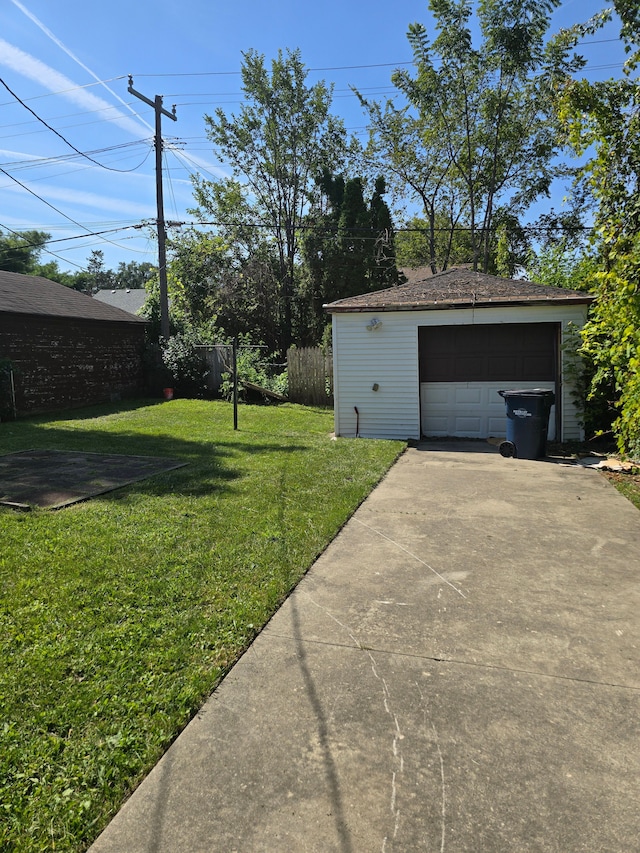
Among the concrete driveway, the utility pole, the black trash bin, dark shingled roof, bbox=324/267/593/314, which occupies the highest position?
the utility pole

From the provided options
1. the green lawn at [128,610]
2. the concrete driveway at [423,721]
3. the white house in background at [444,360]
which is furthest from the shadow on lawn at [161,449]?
the concrete driveway at [423,721]

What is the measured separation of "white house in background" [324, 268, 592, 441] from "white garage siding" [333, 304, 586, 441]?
0.02 metres

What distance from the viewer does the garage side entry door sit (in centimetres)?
992

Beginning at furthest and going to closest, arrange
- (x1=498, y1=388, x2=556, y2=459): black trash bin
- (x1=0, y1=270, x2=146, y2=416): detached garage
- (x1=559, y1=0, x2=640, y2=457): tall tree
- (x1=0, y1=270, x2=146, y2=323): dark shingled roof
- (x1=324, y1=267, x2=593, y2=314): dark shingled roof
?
1. (x1=0, y1=270, x2=146, y2=323): dark shingled roof
2. (x1=0, y1=270, x2=146, y2=416): detached garage
3. (x1=324, y1=267, x2=593, y2=314): dark shingled roof
4. (x1=498, y1=388, x2=556, y2=459): black trash bin
5. (x1=559, y1=0, x2=640, y2=457): tall tree

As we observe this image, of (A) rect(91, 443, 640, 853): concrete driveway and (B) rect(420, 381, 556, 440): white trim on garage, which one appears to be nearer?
(A) rect(91, 443, 640, 853): concrete driveway

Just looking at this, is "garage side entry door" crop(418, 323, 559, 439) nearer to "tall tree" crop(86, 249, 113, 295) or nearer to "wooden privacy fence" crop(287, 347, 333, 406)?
"wooden privacy fence" crop(287, 347, 333, 406)

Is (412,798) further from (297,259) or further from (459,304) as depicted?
(297,259)

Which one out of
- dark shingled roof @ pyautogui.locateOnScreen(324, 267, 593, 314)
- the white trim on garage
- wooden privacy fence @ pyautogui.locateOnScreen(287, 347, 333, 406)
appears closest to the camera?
dark shingled roof @ pyautogui.locateOnScreen(324, 267, 593, 314)

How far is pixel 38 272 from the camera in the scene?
47.7 meters

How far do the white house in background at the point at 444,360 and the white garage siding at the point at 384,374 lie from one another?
0.7 inches

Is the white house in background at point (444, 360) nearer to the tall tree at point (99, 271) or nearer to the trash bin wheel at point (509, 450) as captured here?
the trash bin wheel at point (509, 450)

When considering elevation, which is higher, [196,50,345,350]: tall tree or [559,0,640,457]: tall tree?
[196,50,345,350]: tall tree

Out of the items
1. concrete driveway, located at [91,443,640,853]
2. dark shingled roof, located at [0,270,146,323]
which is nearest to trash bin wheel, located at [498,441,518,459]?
concrete driveway, located at [91,443,640,853]

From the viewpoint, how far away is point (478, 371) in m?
10.3
